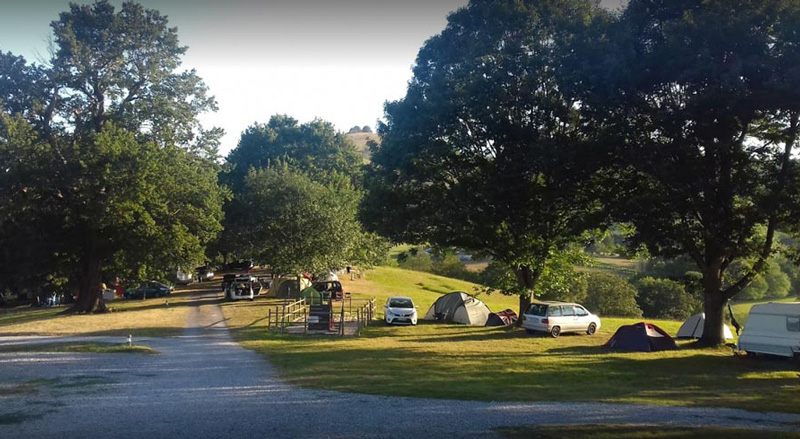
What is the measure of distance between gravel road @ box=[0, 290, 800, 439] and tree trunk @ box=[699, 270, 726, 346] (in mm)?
12156

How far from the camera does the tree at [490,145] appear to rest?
2350 cm

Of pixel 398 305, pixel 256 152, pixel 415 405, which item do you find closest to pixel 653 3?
pixel 415 405

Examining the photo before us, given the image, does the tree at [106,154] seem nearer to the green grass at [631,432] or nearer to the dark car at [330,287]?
the dark car at [330,287]

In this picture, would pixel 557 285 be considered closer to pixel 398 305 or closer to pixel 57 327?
pixel 398 305

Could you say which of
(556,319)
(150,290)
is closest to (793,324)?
(556,319)

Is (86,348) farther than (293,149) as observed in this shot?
No

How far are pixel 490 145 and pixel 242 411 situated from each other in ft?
58.6

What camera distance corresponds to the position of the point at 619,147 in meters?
20.5

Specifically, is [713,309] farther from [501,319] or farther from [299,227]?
[299,227]

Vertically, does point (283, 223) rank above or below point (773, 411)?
above

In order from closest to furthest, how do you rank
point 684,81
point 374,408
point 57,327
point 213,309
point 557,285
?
point 374,408, point 684,81, point 57,327, point 557,285, point 213,309

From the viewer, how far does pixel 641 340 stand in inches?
872

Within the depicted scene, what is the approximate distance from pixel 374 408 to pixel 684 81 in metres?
14.5

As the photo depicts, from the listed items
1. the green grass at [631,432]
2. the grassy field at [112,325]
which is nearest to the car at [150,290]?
the grassy field at [112,325]
